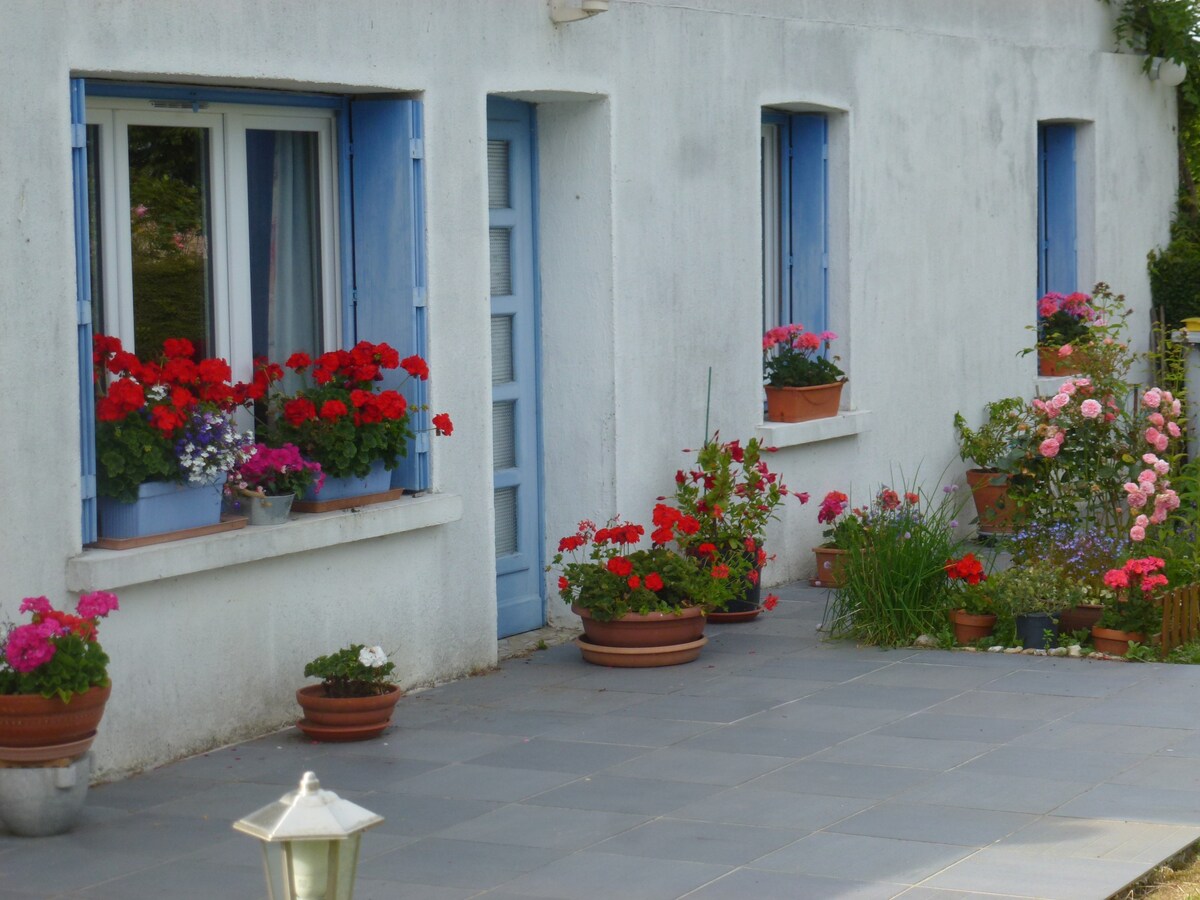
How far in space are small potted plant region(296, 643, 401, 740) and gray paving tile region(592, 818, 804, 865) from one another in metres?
1.45

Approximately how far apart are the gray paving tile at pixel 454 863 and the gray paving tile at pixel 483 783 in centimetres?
53

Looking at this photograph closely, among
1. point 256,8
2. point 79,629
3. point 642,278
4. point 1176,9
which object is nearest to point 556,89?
point 642,278

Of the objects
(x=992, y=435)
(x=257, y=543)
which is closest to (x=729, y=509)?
(x=257, y=543)

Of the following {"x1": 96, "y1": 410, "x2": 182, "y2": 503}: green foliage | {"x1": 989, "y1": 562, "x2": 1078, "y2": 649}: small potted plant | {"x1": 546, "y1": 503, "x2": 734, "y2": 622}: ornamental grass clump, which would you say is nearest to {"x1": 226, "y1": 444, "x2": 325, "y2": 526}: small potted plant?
{"x1": 96, "y1": 410, "x2": 182, "y2": 503}: green foliage

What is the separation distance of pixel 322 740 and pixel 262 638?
17.3 inches

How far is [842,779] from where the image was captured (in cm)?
614

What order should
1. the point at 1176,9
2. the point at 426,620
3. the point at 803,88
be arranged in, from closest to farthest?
the point at 426,620 < the point at 803,88 < the point at 1176,9

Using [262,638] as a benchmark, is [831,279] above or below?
above

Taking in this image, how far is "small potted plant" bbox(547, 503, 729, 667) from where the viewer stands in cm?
790

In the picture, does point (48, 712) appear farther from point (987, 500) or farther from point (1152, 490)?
point (987, 500)

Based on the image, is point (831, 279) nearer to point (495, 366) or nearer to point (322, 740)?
point (495, 366)

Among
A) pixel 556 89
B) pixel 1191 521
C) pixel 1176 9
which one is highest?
pixel 1176 9

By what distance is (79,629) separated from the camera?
5.56 meters

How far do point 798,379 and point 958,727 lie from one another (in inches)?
136
